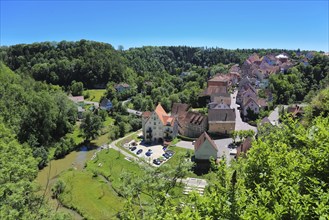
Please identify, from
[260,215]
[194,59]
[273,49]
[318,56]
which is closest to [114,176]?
[260,215]

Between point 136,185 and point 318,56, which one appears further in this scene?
point 318,56

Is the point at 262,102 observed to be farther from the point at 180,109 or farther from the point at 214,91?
the point at 180,109

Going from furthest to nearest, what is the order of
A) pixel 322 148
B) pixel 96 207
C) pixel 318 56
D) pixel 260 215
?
pixel 318 56 < pixel 96 207 < pixel 322 148 < pixel 260 215

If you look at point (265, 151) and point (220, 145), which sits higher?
point (265, 151)

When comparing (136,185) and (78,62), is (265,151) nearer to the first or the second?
(136,185)

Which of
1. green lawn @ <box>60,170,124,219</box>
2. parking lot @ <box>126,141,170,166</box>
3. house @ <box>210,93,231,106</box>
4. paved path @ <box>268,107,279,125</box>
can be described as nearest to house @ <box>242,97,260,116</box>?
paved path @ <box>268,107,279,125</box>

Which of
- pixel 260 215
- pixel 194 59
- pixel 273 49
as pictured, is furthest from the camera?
pixel 273 49
